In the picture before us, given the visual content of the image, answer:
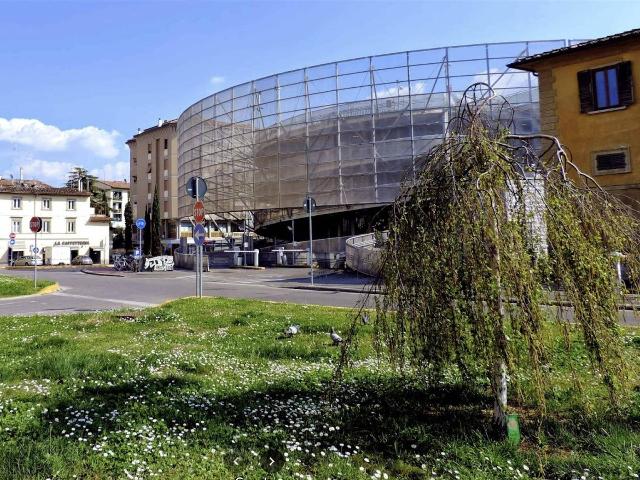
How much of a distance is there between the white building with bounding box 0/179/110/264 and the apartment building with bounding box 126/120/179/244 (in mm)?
10793

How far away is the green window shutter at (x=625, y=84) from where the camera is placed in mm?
18188

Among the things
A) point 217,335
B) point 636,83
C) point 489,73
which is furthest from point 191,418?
point 489,73

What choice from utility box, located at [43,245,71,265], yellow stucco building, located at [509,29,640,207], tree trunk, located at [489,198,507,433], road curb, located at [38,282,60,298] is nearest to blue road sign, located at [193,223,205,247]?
road curb, located at [38,282,60,298]

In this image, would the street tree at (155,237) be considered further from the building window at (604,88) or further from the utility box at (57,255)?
the building window at (604,88)

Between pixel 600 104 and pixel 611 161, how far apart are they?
2.35 meters

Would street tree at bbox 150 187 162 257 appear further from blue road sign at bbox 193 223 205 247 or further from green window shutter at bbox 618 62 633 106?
green window shutter at bbox 618 62 633 106

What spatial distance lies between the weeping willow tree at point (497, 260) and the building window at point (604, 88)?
18.2 metres

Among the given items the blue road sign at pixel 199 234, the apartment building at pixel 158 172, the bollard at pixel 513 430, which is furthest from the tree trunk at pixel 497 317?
the apartment building at pixel 158 172

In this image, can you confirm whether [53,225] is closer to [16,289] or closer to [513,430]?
[16,289]

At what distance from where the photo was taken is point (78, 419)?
3.94 metres

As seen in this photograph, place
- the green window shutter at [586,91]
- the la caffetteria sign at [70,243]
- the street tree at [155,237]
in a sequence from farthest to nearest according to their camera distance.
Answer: the la caffetteria sign at [70,243] → the street tree at [155,237] → the green window shutter at [586,91]

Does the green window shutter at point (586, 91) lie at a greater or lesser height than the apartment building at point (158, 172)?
lesser

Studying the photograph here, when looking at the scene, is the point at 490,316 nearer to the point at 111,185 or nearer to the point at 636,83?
the point at 636,83

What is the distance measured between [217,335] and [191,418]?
12.9 feet
